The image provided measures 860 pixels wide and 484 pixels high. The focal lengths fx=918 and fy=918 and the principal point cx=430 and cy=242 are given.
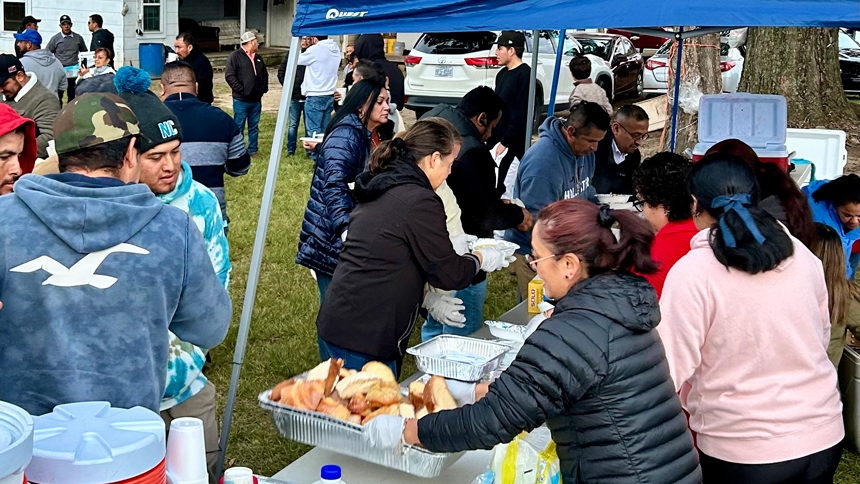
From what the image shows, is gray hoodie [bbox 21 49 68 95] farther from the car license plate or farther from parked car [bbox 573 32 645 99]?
parked car [bbox 573 32 645 99]

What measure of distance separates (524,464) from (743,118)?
173 inches

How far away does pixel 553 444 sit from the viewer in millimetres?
2467

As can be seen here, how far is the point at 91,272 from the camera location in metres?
2.13

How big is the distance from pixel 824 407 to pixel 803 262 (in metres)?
0.44

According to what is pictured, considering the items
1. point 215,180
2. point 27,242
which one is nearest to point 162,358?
point 27,242

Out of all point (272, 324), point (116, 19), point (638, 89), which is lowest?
point (272, 324)

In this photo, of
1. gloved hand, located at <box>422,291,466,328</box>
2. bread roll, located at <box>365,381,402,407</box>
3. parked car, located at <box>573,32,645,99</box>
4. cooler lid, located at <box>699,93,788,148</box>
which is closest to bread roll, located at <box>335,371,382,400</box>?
bread roll, located at <box>365,381,402,407</box>

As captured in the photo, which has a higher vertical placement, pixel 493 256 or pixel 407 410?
pixel 493 256

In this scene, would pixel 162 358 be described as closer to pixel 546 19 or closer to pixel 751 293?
pixel 751 293

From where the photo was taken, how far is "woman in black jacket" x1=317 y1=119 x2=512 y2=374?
3533 mm

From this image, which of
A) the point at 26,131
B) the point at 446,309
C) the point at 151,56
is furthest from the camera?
the point at 151,56

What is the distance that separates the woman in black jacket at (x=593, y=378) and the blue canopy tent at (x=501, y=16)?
1166 millimetres

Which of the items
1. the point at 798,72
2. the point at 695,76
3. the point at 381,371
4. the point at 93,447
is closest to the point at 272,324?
the point at 381,371

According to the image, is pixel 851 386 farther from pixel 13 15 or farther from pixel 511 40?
pixel 13 15
